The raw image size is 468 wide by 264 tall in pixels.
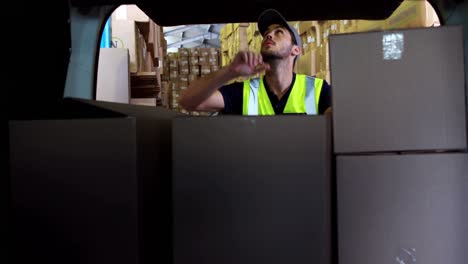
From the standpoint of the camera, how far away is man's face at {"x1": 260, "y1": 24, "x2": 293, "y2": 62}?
165 cm

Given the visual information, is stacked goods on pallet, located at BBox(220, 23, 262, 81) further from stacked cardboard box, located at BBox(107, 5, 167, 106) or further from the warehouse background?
stacked cardboard box, located at BBox(107, 5, 167, 106)

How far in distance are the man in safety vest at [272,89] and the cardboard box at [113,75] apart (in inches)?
46.7

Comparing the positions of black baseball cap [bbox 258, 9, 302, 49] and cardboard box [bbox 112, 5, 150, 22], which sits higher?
cardboard box [bbox 112, 5, 150, 22]

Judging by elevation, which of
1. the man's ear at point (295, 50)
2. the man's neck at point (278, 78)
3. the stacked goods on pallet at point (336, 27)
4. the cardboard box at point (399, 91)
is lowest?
the cardboard box at point (399, 91)

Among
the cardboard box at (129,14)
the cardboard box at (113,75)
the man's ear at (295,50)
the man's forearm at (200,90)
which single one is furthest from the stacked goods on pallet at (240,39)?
the man's forearm at (200,90)

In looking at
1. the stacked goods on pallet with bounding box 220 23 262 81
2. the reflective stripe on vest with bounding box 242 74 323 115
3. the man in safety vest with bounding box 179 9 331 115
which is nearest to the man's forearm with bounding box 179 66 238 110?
A: the man in safety vest with bounding box 179 9 331 115

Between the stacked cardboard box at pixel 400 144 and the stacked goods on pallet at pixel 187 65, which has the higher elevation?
the stacked goods on pallet at pixel 187 65

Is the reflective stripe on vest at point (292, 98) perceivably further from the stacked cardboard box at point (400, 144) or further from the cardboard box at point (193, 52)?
the cardboard box at point (193, 52)

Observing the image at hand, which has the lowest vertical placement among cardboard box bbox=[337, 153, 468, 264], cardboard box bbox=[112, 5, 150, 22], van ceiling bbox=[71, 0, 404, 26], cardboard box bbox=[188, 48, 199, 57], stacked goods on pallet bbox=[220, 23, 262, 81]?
cardboard box bbox=[337, 153, 468, 264]

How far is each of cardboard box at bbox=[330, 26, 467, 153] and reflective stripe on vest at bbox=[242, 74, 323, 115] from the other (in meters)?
0.65

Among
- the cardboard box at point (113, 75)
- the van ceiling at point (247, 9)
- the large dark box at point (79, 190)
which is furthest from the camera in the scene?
the cardboard box at point (113, 75)

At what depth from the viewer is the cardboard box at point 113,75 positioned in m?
2.78

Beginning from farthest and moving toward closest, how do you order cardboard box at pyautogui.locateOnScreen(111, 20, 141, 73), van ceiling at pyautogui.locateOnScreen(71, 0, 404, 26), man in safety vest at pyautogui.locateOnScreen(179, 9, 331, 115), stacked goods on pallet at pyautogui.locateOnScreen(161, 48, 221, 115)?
stacked goods on pallet at pyautogui.locateOnScreen(161, 48, 221, 115), cardboard box at pyautogui.locateOnScreen(111, 20, 141, 73), man in safety vest at pyautogui.locateOnScreen(179, 9, 331, 115), van ceiling at pyautogui.locateOnScreen(71, 0, 404, 26)

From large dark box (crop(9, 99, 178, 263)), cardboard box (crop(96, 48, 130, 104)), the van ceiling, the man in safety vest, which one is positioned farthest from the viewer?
cardboard box (crop(96, 48, 130, 104))
